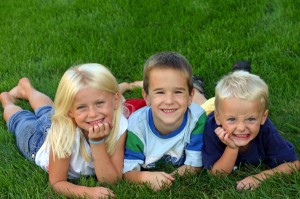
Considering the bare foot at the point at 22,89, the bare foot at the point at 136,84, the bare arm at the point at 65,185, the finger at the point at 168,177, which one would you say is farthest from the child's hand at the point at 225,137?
the bare foot at the point at 22,89

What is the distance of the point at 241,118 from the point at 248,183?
430mm

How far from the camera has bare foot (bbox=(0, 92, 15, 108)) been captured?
452cm

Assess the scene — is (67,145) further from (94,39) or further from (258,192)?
(94,39)

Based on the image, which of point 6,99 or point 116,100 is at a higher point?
point 116,100

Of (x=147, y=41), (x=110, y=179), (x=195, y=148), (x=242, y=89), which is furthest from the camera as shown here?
(x=147, y=41)

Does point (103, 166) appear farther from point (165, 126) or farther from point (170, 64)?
point (170, 64)

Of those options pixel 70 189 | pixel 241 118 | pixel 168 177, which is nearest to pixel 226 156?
pixel 241 118

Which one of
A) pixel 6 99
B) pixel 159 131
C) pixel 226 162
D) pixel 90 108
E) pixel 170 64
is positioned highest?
pixel 170 64

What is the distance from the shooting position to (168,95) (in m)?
3.23

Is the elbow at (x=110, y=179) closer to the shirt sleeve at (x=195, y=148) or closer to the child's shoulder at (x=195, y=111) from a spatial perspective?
the shirt sleeve at (x=195, y=148)

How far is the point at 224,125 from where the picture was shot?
10.3 feet

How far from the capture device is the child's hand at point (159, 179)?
10.5ft

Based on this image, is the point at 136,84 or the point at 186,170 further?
the point at 136,84

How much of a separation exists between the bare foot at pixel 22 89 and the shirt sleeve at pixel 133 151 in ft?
5.21
